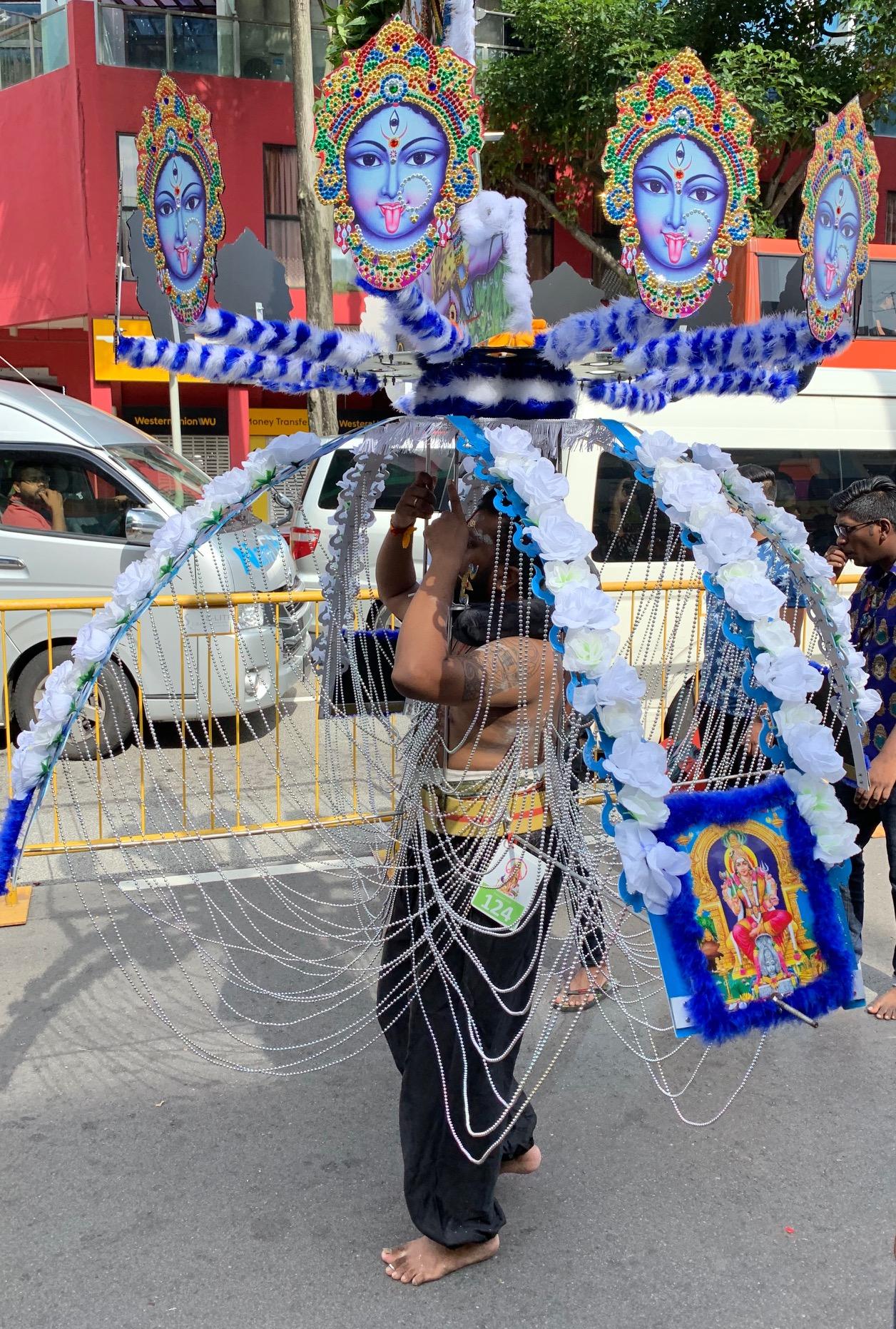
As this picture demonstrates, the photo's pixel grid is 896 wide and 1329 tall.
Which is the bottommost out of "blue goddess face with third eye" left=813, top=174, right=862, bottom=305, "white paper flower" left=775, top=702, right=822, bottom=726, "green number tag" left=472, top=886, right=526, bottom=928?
"green number tag" left=472, top=886, right=526, bottom=928

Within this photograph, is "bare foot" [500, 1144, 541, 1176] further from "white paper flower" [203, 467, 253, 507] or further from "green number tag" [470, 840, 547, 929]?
"white paper flower" [203, 467, 253, 507]

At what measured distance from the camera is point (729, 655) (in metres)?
4.05

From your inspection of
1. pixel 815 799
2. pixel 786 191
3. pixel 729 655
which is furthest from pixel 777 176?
pixel 815 799

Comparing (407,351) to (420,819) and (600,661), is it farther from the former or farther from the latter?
(420,819)

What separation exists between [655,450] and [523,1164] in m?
1.93

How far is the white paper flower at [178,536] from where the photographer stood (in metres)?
2.87

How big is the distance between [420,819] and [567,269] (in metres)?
3.75

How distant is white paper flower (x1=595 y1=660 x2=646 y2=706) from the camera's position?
2.22 metres

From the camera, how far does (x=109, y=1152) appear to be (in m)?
3.21

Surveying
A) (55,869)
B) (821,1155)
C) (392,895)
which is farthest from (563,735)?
(55,869)

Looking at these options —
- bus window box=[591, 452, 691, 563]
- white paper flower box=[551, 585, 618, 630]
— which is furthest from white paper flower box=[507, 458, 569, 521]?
bus window box=[591, 452, 691, 563]

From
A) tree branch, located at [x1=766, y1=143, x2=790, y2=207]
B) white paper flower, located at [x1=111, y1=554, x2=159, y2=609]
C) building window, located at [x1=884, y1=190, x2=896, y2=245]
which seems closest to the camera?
white paper flower, located at [x1=111, y1=554, x2=159, y2=609]

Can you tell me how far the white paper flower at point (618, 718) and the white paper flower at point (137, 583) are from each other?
1.24 metres

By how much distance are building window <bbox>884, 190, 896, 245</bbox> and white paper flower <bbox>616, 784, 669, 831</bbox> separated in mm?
18062
